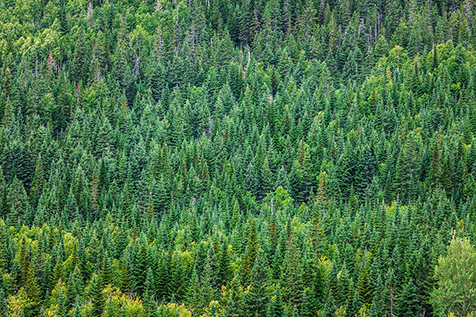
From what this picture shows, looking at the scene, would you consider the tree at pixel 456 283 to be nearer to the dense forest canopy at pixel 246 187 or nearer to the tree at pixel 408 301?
the dense forest canopy at pixel 246 187

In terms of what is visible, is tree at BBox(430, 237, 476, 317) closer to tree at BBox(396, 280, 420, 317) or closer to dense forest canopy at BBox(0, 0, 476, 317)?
dense forest canopy at BBox(0, 0, 476, 317)

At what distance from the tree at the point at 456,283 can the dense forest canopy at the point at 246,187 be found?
262 mm

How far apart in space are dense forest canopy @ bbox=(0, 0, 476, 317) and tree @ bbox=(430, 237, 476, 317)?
0.86 ft

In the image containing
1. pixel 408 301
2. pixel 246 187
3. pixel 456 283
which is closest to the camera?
pixel 456 283

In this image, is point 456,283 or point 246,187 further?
point 246,187

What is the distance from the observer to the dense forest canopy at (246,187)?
98.9 m

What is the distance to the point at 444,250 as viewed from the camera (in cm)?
10281

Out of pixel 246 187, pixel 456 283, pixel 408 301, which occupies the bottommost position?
pixel 246 187

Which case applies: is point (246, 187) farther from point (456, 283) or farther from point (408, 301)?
point (456, 283)

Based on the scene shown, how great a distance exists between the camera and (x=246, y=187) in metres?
145

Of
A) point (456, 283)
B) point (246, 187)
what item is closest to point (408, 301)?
point (456, 283)

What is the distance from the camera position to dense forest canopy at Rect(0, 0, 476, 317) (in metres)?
98.9

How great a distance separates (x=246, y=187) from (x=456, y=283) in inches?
2413

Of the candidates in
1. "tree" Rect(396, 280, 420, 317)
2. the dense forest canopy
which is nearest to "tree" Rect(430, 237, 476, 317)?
the dense forest canopy
